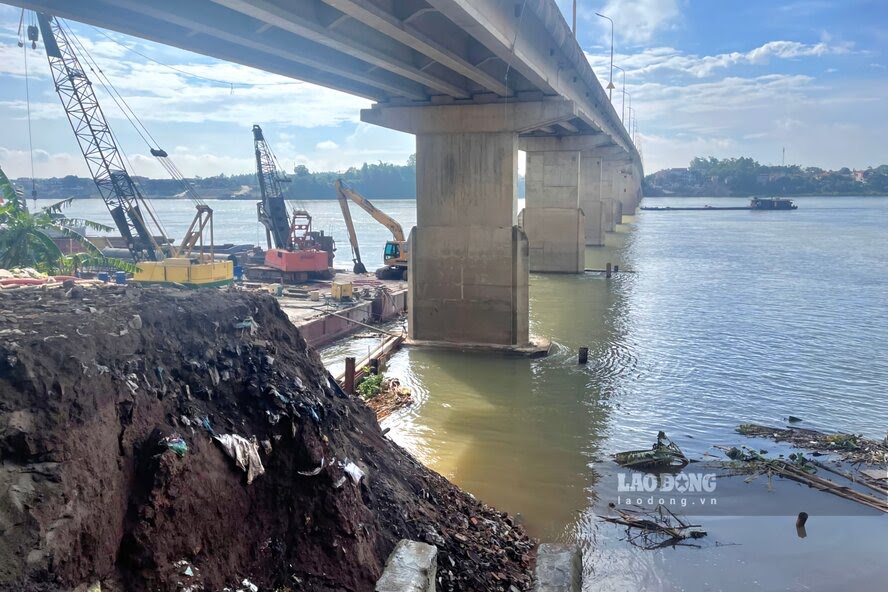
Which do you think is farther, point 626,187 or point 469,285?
point 626,187

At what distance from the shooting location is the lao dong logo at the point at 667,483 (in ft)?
39.1

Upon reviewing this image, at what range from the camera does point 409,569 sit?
6000 millimetres

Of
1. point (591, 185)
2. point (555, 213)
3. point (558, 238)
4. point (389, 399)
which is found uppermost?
point (591, 185)

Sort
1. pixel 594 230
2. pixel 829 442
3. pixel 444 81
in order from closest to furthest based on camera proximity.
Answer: pixel 829 442 < pixel 444 81 < pixel 594 230

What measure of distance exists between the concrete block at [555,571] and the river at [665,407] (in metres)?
1.18

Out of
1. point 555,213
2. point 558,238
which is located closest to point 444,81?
point 555,213

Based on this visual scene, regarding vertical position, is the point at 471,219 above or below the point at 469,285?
above

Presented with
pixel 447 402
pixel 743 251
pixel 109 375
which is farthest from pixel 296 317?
pixel 743 251

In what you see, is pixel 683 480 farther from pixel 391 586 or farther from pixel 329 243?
pixel 329 243

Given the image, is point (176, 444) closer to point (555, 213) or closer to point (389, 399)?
point (389, 399)

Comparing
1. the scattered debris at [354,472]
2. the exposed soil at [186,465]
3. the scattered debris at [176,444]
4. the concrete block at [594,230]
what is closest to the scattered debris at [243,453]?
Answer: the exposed soil at [186,465]

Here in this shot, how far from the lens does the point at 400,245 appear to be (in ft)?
128

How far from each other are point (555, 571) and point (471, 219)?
48.3 ft

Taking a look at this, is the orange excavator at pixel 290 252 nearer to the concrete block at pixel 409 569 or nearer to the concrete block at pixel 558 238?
the concrete block at pixel 558 238
